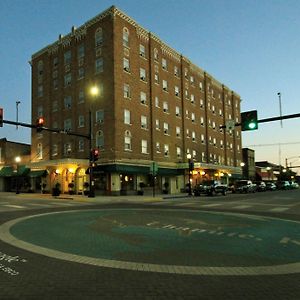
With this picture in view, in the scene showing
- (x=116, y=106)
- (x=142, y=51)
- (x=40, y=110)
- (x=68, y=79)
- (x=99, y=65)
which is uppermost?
(x=142, y=51)

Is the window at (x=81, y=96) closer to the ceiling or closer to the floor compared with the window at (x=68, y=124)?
closer to the ceiling

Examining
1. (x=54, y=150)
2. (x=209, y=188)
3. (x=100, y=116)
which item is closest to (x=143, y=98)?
(x=100, y=116)

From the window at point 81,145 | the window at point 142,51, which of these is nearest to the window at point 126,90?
the window at point 142,51

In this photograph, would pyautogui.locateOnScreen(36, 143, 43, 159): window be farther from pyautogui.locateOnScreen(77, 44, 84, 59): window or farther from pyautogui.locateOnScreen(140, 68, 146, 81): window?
pyautogui.locateOnScreen(140, 68, 146, 81): window

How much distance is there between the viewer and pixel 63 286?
6.02 meters

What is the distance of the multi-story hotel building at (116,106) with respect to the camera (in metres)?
42.2

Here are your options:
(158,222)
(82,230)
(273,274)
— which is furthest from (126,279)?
(158,222)

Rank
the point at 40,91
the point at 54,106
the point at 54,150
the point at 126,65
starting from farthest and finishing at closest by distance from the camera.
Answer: the point at 40,91 < the point at 54,106 < the point at 54,150 < the point at 126,65

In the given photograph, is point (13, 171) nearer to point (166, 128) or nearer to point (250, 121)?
point (166, 128)

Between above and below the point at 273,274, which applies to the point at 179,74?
above

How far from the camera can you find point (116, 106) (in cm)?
4159

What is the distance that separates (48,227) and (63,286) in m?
7.71

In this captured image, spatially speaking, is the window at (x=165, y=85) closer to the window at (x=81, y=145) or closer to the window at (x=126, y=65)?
the window at (x=126, y=65)

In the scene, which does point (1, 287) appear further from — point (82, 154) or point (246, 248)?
point (82, 154)
